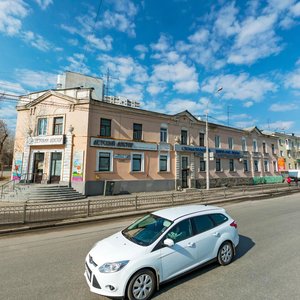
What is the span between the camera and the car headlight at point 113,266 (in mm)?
3501

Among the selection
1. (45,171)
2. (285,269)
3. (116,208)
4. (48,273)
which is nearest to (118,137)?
(45,171)

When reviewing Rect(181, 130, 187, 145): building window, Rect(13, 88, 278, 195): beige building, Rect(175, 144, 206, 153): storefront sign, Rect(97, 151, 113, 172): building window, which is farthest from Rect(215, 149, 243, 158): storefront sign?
Rect(97, 151, 113, 172): building window

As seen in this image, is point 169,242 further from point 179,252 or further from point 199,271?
point 199,271

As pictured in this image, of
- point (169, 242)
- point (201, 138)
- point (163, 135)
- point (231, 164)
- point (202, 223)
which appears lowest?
point (169, 242)

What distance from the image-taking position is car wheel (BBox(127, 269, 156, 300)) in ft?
11.5

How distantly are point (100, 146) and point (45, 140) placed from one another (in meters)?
5.52

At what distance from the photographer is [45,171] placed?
19.2m

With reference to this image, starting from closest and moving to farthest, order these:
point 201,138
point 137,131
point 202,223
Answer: point 202,223
point 137,131
point 201,138

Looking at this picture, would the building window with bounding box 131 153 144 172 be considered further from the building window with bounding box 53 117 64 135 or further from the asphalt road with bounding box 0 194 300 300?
the asphalt road with bounding box 0 194 300 300

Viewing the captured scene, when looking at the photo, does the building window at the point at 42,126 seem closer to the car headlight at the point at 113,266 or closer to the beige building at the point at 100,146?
the beige building at the point at 100,146

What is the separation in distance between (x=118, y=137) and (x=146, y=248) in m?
17.0

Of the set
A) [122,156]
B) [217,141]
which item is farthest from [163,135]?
[217,141]

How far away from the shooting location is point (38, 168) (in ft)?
64.8

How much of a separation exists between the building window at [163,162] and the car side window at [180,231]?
708 inches
